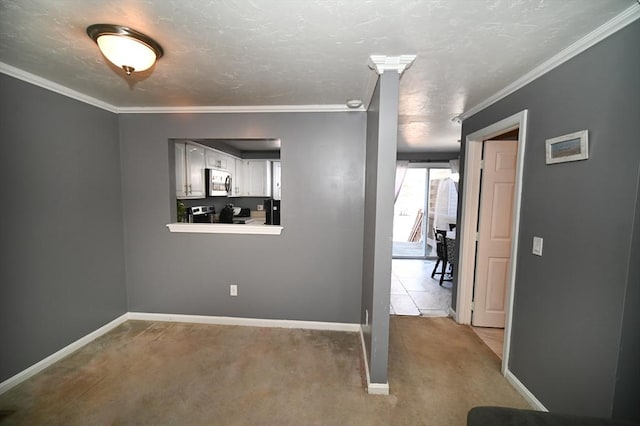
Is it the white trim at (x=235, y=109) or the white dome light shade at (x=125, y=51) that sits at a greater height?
the white trim at (x=235, y=109)

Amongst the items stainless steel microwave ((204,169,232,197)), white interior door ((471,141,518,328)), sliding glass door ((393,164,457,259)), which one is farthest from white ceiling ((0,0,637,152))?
sliding glass door ((393,164,457,259))

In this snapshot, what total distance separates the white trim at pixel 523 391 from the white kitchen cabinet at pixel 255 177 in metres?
4.32

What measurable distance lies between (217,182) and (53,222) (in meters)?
1.96

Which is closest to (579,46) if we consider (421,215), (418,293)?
(418,293)

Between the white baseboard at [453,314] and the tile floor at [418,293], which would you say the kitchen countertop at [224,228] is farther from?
the white baseboard at [453,314]

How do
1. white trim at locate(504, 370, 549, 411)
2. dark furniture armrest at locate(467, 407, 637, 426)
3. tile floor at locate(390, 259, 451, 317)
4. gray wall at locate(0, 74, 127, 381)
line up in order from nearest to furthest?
dark furniture armrest at locate(467, 407, 637, 426) → white trim at locate(504, 370, 549, 411) → gray wall at locate(0, 74, 127, 381) → tile floor at locate(390, 259, 451, 317)

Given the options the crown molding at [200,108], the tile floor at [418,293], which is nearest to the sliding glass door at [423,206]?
the tile floor at [418,293]

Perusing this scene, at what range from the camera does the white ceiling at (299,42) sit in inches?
48.7

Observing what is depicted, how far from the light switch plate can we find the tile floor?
5.65ft

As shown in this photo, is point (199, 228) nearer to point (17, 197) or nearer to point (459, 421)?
point (17, 197)

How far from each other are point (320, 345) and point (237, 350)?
80 cm

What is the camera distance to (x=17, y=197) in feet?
6.29

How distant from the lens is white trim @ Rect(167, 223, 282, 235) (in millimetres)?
2766

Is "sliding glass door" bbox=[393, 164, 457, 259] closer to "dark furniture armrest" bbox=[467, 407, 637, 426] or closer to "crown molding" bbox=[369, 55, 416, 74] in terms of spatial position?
"crown molding" bbox=[369, 55, 416, 74]
